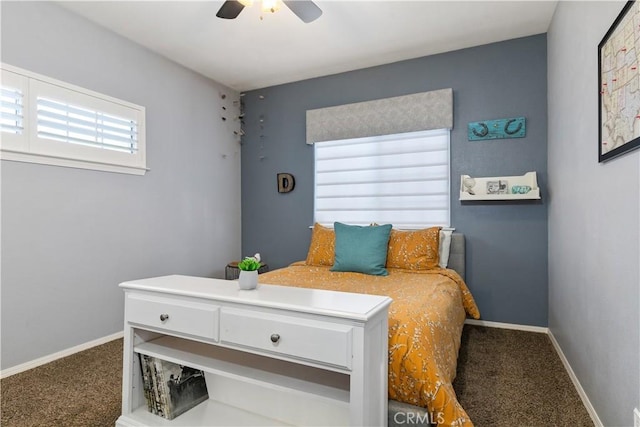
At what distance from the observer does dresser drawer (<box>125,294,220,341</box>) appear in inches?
58.8

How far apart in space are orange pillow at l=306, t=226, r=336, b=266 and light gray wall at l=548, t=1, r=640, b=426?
175cm

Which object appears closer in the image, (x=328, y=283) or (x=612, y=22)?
(x=612, y=22)

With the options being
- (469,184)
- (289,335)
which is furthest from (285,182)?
(289,335)

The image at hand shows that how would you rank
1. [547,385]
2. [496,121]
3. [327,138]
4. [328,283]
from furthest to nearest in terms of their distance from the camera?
1. [327,138]
2. [496,121]
3. [328,283]
4. [547,385]

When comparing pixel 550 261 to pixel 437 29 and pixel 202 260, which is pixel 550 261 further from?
pixel 202 260

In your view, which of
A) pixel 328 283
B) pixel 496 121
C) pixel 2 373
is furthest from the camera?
pixel 496 121

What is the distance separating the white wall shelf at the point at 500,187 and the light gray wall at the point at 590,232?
166mm

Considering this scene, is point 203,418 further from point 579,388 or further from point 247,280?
point 579,388

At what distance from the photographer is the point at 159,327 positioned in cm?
163

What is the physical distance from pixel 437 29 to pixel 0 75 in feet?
10.5

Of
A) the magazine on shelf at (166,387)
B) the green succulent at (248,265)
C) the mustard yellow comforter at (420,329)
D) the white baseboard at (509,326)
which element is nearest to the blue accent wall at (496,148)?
the white baseboard at (509,326)

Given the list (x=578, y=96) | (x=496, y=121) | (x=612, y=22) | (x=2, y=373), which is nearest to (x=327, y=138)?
(x=496, y=121)

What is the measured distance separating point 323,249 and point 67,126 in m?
2.22

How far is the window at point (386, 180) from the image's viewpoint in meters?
3.42
